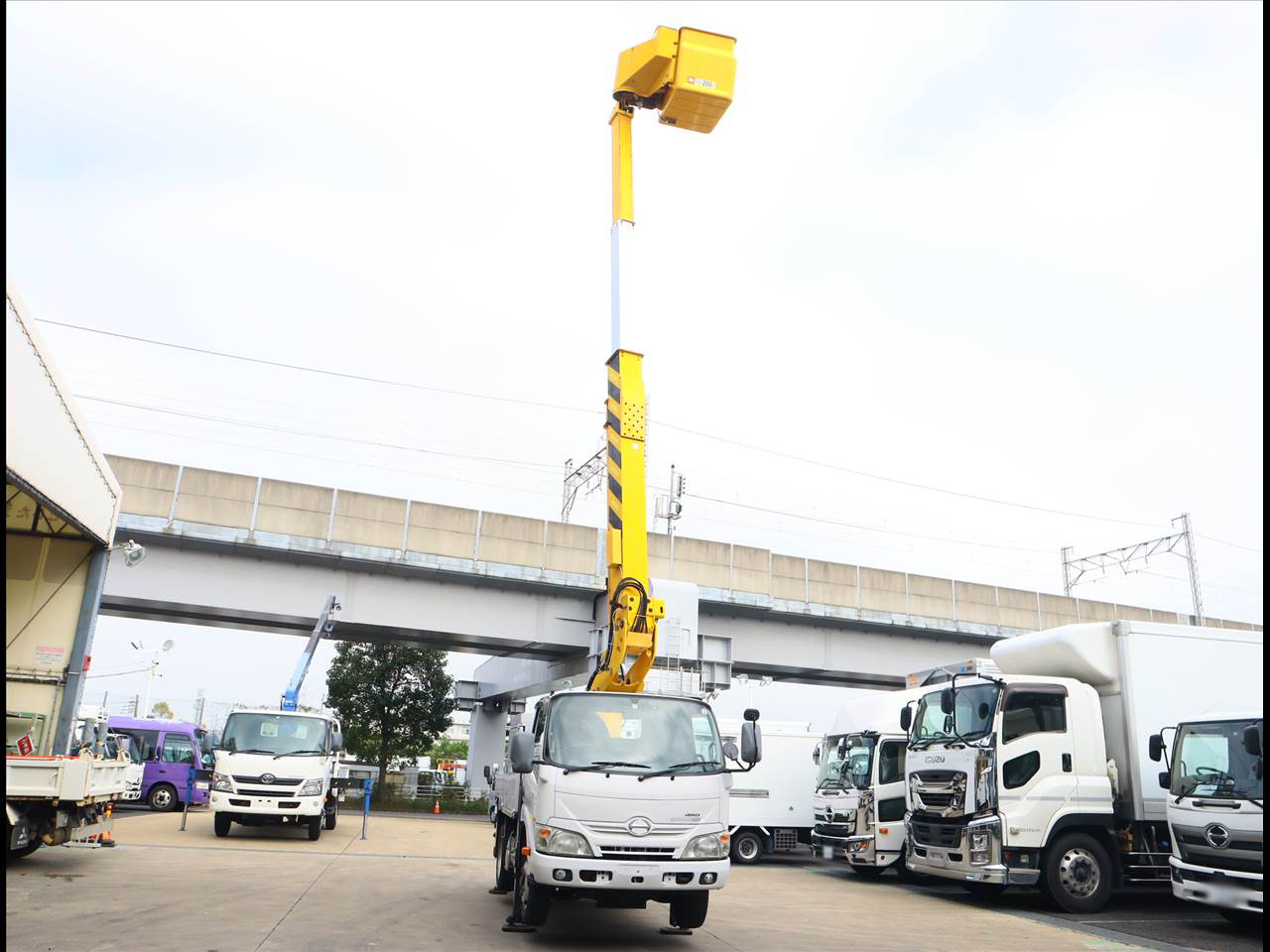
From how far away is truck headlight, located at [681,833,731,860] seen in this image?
7891 mm

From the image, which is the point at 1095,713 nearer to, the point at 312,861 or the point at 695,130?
the point at 695,130

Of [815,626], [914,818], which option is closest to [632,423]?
[914,818]

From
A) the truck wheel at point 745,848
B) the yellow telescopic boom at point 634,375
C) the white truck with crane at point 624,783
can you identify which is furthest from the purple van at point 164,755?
the yellow telescopic boom at point 634,375

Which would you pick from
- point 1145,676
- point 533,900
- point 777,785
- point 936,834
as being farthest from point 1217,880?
point 777,785

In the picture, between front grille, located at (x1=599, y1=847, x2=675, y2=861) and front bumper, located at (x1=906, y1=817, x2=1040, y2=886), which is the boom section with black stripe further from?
front bumper, located at (x1=906, y1=817, x2=1040, y2=886)

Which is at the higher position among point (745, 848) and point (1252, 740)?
point (1252, 740)

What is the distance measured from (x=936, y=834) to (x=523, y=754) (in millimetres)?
6754

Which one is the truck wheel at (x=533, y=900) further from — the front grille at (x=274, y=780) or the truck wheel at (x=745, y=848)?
the truck wheel at (x=745, y=848)

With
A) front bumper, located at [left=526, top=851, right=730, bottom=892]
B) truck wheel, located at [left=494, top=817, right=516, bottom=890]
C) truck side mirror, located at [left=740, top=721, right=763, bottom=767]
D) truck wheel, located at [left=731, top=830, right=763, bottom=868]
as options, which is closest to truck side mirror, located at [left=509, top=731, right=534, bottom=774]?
front bumper, located at [left=526, top=851, right=730, bottom=892]

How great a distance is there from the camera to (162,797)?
80.3 ft

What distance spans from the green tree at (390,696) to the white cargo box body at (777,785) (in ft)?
64.9

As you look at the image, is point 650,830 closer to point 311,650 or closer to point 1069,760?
point 1069,760

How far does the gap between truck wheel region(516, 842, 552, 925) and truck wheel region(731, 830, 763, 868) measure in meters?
10.3

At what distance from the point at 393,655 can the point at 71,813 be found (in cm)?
2480
